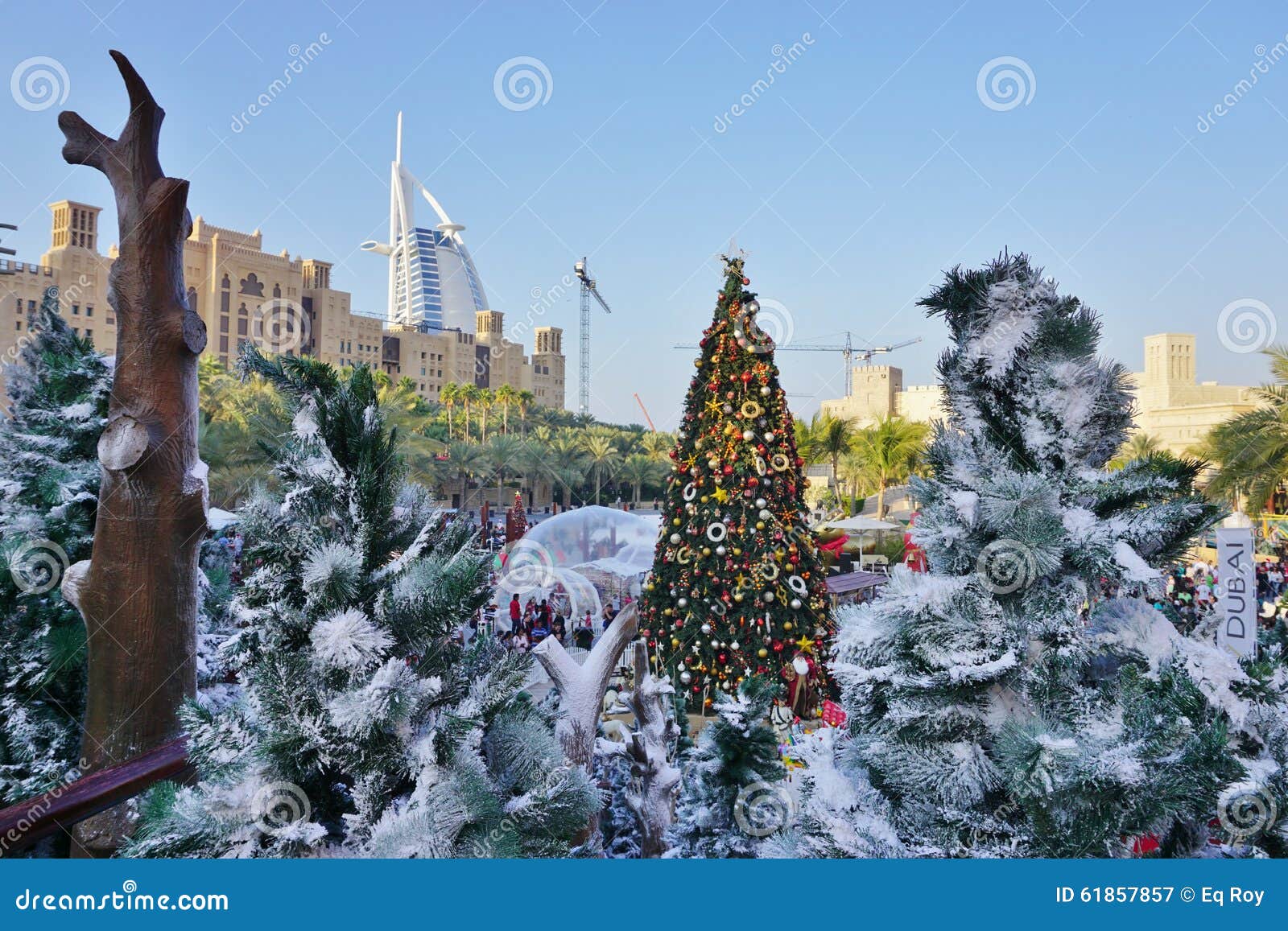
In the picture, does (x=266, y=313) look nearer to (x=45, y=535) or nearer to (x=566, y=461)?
(x=566, y=461)

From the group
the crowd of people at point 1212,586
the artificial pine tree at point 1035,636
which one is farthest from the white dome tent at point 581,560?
the artificial pine tree at point 1035,636

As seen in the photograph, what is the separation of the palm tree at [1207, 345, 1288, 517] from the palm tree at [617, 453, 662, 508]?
41.3 m

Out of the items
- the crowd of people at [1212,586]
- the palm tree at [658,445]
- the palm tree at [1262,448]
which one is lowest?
the crowd of people at [1212,586]

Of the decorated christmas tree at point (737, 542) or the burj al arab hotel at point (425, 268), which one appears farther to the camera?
the burj al arab hotel at point (425, 268)

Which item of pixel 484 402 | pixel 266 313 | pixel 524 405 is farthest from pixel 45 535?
pixel 266 313

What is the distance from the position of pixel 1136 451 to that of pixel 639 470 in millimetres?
29705

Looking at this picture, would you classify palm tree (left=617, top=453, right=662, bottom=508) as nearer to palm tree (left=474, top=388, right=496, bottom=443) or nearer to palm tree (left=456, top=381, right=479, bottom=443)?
palm tree (left=474, top=388, right=496, bottom=443)

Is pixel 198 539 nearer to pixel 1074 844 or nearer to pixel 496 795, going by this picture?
pixel 496 795

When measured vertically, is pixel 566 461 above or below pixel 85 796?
above

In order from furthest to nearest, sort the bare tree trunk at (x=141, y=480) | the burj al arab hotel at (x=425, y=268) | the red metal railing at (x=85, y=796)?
1. the burj al arab hotel at (x=425, y=268)
2. the bare tree trunk at (x=141, y=480)
3. the red metal railing at (x=85, y=796)

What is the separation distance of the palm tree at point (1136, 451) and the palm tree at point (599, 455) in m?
Answer: 30.1

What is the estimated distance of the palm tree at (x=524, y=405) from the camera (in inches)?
2317

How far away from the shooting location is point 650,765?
4465 mm

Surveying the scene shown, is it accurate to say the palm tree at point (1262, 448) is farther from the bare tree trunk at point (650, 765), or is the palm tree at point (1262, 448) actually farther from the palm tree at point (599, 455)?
the palm tree at point (599, 455)
